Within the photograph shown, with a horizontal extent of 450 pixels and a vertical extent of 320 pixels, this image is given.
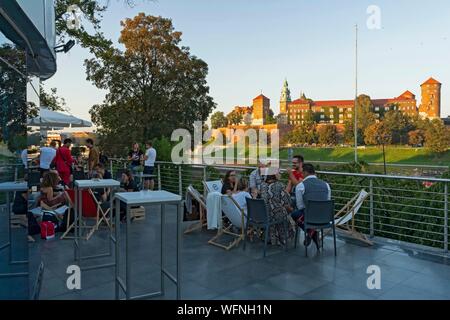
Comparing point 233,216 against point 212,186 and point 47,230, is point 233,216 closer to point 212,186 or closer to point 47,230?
point 212,186

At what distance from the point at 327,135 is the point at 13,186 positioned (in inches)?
3292

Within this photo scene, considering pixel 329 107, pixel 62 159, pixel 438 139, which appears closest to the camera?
pixel 62 159

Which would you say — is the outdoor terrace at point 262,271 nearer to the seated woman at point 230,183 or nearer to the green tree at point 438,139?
the seated woman at point 230,183

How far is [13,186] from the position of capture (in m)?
3.23

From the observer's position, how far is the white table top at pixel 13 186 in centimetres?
301

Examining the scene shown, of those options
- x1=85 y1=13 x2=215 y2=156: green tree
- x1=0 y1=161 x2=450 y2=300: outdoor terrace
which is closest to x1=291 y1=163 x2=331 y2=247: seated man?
x1=0 y1=161 x2=450 y2=300: outdoor terrace

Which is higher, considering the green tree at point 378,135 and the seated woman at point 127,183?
the green tree at point 378,135

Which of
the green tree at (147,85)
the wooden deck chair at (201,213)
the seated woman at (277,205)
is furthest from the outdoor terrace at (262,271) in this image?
the green tree at (147,85)

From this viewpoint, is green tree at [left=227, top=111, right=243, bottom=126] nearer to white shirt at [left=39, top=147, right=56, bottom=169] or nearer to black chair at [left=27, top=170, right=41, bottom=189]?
white shirt at [left=39, top=147, right=56, bottom=169]

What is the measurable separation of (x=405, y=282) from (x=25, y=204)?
12.5 feet

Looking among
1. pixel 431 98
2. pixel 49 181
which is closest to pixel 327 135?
pixel 431 98

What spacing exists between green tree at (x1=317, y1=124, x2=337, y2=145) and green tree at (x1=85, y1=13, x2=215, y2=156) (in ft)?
215

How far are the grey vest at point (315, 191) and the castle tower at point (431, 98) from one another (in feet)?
389

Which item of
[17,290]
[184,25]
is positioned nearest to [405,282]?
[17,290]
